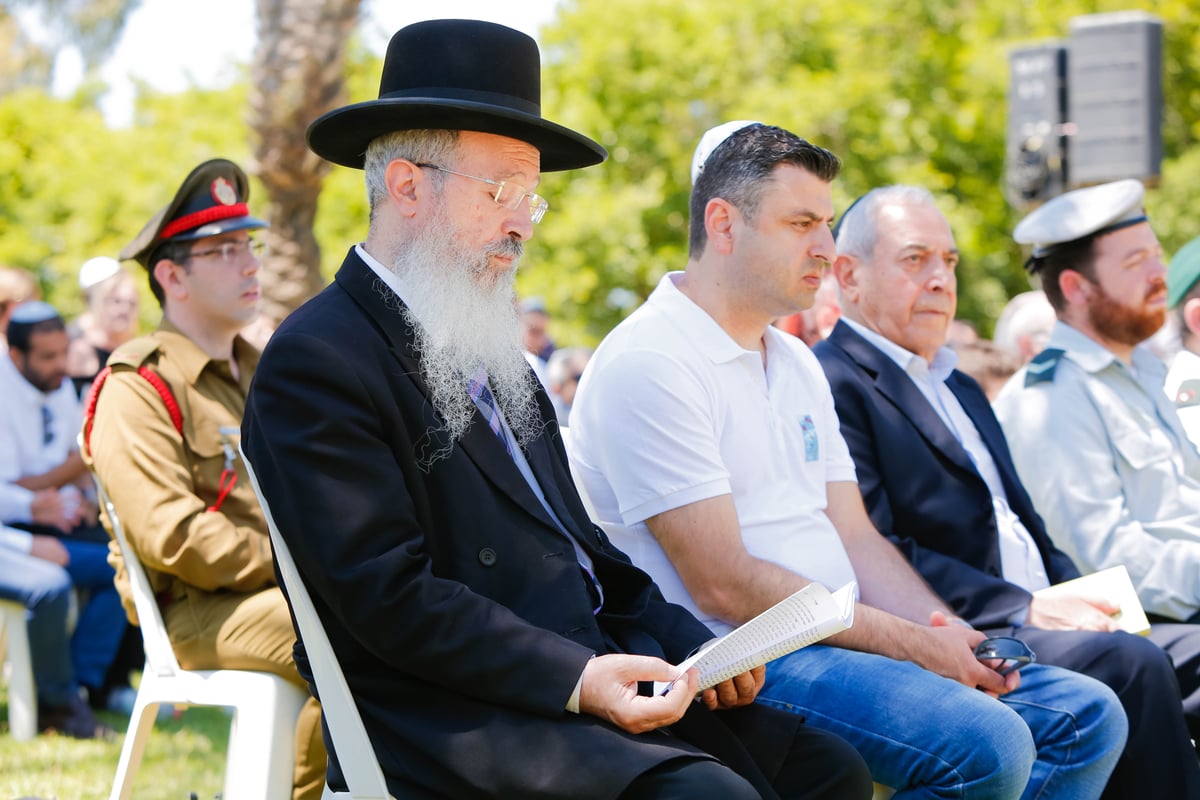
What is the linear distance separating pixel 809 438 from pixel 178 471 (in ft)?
6.32

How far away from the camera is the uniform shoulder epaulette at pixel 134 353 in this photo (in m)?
4.26

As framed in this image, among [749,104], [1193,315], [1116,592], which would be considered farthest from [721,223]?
[749,104]

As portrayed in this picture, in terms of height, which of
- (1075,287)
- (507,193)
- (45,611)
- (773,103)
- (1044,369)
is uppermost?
(773,103)

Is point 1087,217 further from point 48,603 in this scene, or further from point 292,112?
point 292,112

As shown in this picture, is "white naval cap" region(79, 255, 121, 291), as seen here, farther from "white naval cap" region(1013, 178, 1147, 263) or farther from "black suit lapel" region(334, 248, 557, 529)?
"black suit lapel" region(334, 248, 557, 529)

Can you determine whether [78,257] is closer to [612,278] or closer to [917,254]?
[612,278]

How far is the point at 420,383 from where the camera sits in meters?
2.69

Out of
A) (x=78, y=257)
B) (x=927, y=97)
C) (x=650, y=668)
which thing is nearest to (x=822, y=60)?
(x=927, y=97)

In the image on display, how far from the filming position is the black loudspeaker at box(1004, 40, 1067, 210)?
1069 centimetres

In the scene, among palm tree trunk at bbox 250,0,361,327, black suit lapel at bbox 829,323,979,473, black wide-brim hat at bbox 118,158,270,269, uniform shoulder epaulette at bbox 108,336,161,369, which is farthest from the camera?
palm tree trunk at bbox 250,0,361,327

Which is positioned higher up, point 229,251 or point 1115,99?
point 1115,99

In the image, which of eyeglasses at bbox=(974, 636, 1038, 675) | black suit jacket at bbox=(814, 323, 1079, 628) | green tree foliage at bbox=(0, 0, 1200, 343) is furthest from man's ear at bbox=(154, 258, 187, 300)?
green tree foliage at bbox=(0, 0, 1200, 343)

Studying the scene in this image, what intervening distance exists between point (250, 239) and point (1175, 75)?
2300cm

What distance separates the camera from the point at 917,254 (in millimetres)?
4418
